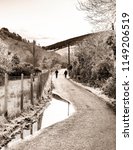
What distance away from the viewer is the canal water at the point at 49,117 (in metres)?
5.47

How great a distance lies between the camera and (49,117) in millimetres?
6879

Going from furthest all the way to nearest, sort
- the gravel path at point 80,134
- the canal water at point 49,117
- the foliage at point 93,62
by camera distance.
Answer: the foliage at point 93,62, the canal water at point 49,117, the gravel path at point 80,134

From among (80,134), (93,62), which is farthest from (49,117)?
(93,62)

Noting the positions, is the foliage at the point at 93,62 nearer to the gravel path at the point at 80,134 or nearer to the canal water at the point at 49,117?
the canal water at the point at 49,117

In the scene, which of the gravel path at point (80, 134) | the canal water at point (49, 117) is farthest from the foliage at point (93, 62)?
the gravel path at point (80, 134)

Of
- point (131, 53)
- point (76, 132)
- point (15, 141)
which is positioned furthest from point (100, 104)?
point (131, 53)

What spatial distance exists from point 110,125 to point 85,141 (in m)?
0.92

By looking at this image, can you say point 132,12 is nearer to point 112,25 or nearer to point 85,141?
point 85,141

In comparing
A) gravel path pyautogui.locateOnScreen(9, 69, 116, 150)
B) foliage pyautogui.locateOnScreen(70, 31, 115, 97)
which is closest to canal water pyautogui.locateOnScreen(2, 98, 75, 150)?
gravel path pyautogui.locateOnScreen(9, 69, 116, 150)

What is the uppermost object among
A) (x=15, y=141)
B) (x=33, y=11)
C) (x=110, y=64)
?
(x=33, y=11)

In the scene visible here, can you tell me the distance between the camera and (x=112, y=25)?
25.0ft

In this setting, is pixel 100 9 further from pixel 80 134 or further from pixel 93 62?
pixel 93 62

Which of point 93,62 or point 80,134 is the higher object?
point 93,62

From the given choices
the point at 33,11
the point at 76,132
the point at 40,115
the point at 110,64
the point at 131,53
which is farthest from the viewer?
the point at 110,64
